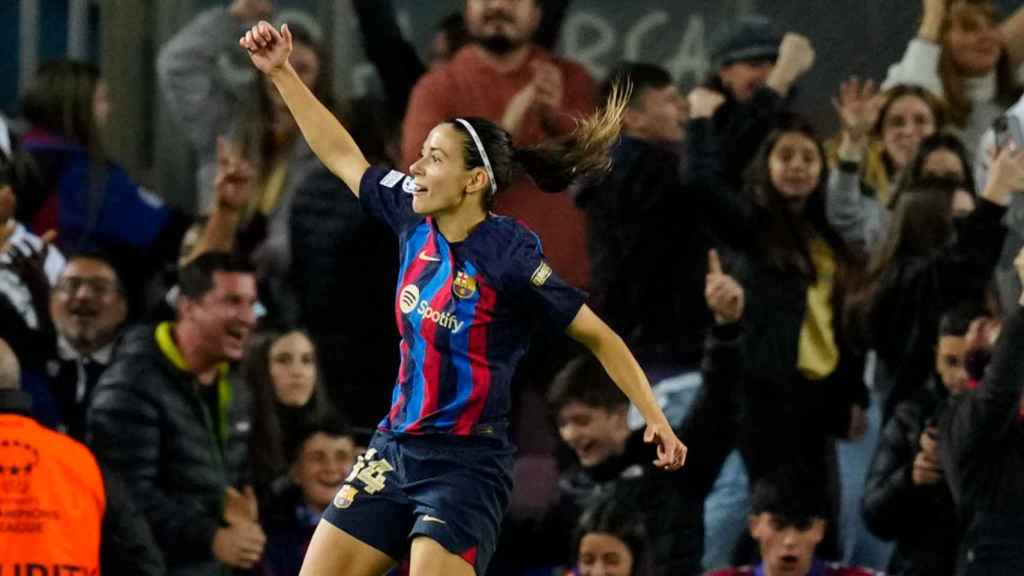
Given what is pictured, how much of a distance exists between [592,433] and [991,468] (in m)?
1.38

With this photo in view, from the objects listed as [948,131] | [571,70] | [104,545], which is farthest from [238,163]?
[948,131]

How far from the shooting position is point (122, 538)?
294 inches

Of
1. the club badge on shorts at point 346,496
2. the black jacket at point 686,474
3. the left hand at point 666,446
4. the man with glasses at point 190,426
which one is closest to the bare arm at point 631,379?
the left hand at point 666,446

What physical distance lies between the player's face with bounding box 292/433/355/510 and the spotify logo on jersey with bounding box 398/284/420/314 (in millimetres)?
2376

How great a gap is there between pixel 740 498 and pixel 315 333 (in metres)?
1.73

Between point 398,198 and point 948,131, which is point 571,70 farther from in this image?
point 398,198

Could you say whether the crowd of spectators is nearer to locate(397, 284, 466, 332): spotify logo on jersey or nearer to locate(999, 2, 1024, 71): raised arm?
locate(999, 2, 1024, 71): raised arm

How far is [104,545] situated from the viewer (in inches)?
295

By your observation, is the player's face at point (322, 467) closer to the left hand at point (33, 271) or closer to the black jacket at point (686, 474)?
the black jacket at point (686, 474)

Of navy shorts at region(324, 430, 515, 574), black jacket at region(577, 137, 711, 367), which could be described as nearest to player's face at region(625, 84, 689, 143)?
black jacket at region(577, 137, 711, 367)

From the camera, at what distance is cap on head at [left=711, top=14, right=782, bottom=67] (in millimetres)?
9367

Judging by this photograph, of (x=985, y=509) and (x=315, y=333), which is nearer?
(x=985, y=509)

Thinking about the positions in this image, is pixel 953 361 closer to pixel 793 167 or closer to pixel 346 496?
pixel 793 167

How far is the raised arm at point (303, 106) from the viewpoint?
657 centimetres
